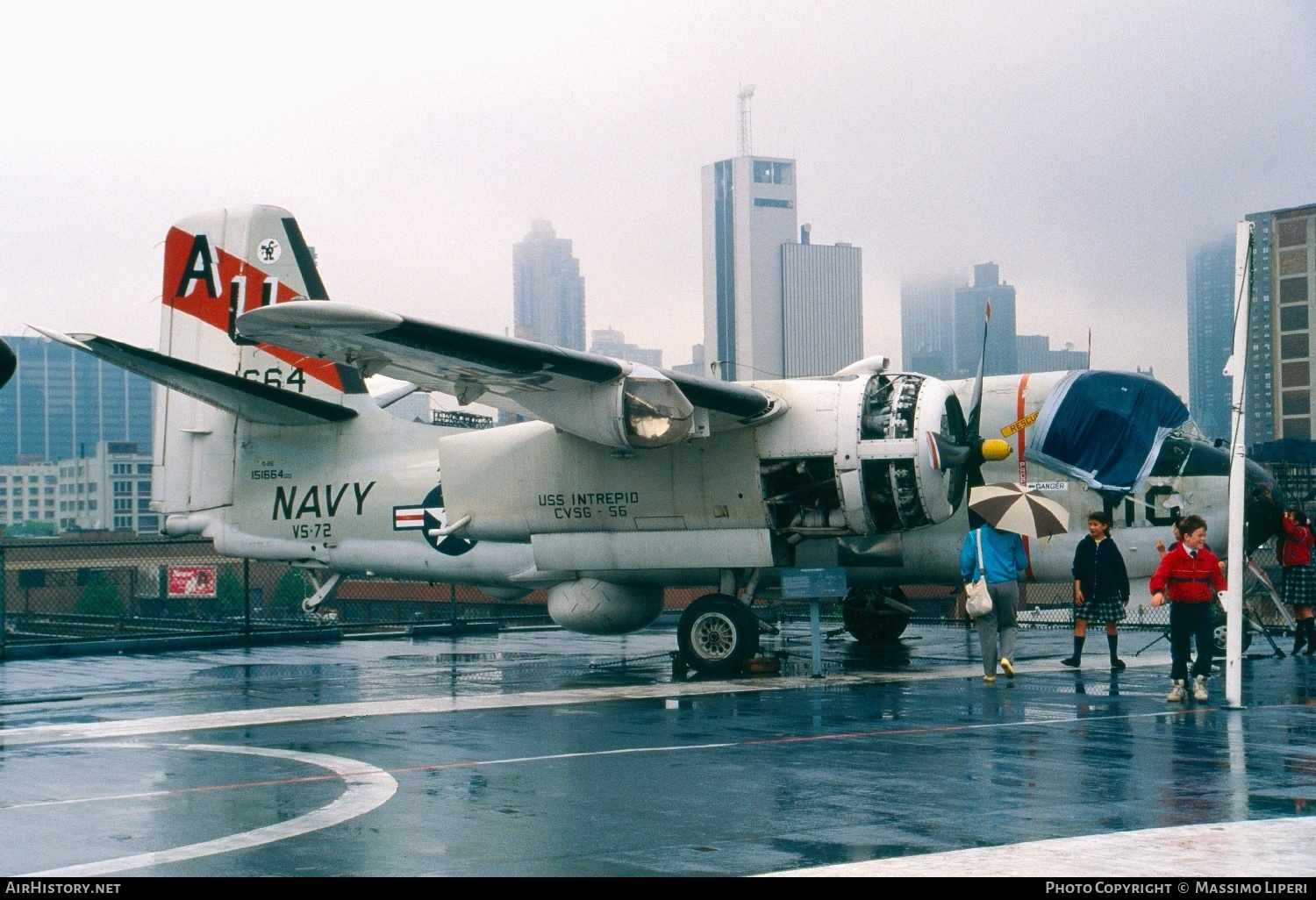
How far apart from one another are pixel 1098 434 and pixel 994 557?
2645 mm

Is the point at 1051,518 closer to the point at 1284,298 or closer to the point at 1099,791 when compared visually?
the point at 1099,791

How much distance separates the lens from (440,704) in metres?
14.0

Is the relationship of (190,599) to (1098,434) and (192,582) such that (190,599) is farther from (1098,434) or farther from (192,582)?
(1098,434)

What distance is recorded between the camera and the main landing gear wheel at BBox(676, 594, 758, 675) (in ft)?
54.8

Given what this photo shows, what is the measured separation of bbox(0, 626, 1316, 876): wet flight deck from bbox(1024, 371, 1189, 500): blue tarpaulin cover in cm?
230

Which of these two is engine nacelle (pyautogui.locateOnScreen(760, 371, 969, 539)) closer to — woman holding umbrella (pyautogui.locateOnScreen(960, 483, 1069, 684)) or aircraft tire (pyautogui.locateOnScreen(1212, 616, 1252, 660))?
woman holding umbrella (pyautogui.locateOnScreen(960, 483, 1069, 684))

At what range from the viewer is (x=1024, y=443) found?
1730cm

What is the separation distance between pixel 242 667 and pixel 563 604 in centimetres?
433

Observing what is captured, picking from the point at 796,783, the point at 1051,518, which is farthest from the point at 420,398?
the point at 796,783

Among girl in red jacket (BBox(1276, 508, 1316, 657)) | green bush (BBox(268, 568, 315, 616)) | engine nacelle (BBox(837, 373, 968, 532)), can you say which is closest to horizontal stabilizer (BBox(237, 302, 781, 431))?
engine nacelle (BBox(837, 373, 968, 532))

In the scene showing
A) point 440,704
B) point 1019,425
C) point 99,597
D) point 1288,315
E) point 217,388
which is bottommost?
point 99,597

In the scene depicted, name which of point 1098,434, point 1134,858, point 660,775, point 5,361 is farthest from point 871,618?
point 5,361

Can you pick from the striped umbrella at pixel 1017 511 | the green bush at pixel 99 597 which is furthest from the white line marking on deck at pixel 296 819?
the green bush at pixel 99 597
